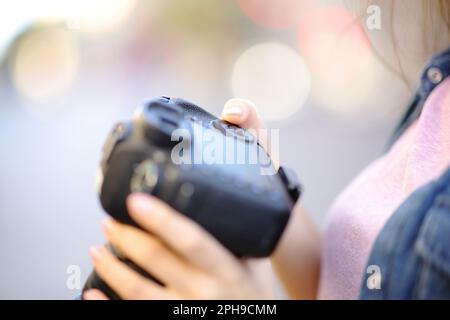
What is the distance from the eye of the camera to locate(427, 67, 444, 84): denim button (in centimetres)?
44

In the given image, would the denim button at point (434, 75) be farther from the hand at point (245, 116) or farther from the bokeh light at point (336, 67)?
the bokeh light at point (336, 67)

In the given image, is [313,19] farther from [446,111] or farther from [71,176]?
[446,111]

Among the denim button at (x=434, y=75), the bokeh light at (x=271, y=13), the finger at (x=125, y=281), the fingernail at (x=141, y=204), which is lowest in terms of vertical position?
the finger at (x=125, y=281)

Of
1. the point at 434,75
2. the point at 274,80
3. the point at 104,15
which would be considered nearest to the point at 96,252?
the point at 434,75

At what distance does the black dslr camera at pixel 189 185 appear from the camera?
24 centimetres

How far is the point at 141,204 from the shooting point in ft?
0.79

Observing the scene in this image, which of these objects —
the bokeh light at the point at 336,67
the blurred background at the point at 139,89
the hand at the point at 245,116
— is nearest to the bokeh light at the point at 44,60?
the blurred background at the point at 139,89

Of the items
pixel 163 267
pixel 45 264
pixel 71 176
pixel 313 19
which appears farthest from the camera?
pixel 313 19

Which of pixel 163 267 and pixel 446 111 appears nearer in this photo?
pixel 163 267

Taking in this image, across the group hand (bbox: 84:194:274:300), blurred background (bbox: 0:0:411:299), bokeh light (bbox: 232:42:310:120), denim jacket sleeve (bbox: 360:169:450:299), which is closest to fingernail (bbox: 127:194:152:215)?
hand (bbox: 84:194:274:300)
